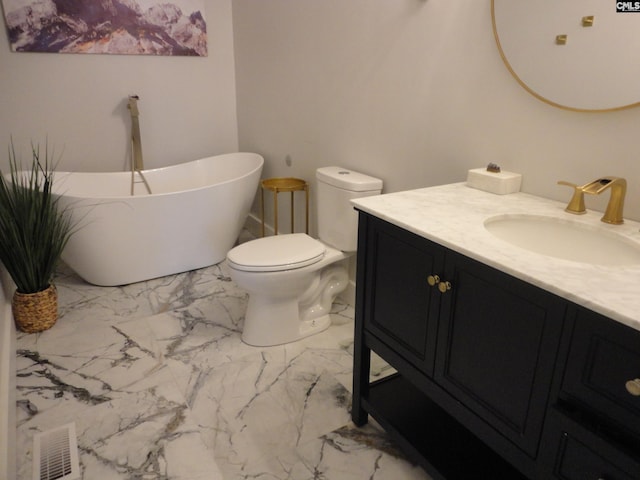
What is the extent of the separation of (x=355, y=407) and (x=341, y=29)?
1873 mm

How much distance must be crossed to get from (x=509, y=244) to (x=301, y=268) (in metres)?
1.17

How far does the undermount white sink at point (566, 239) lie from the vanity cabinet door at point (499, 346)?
0.30 m

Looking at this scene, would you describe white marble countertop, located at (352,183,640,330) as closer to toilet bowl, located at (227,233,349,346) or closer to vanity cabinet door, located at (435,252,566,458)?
vanity cabinet door, located at (435,252,566,458)

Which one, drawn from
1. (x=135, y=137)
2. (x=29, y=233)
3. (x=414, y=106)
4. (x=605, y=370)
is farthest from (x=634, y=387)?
(x=135, y=137)

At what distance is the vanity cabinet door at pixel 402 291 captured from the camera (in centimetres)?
136

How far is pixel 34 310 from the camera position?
2383 mm

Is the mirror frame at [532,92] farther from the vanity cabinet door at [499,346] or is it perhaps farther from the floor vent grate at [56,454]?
the floor vent grate at [56,454]

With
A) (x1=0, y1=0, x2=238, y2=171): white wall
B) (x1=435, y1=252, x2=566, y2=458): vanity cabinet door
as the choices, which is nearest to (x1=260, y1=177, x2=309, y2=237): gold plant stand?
(x1=0, y1=0, x2=238, y2=171): white wall

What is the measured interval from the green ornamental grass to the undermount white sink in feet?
A: 6.81

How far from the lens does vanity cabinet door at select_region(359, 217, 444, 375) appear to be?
1.36 meters

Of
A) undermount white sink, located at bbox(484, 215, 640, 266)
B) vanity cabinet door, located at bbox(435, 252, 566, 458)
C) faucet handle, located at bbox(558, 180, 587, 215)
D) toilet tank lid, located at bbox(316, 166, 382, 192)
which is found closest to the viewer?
vanity cabinet door, located at bbox(435, 252, 566, 458)

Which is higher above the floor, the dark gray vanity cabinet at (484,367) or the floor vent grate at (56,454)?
the dark gray vanity cabinet at (484,367)

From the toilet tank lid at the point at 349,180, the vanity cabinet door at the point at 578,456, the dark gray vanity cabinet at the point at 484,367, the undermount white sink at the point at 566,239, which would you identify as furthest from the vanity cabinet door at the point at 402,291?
the toilet tank lid at the point at 349,180

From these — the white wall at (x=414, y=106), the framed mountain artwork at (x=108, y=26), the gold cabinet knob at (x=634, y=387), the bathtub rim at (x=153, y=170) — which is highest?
the framed mountain artwork at (x=108, y=26)
